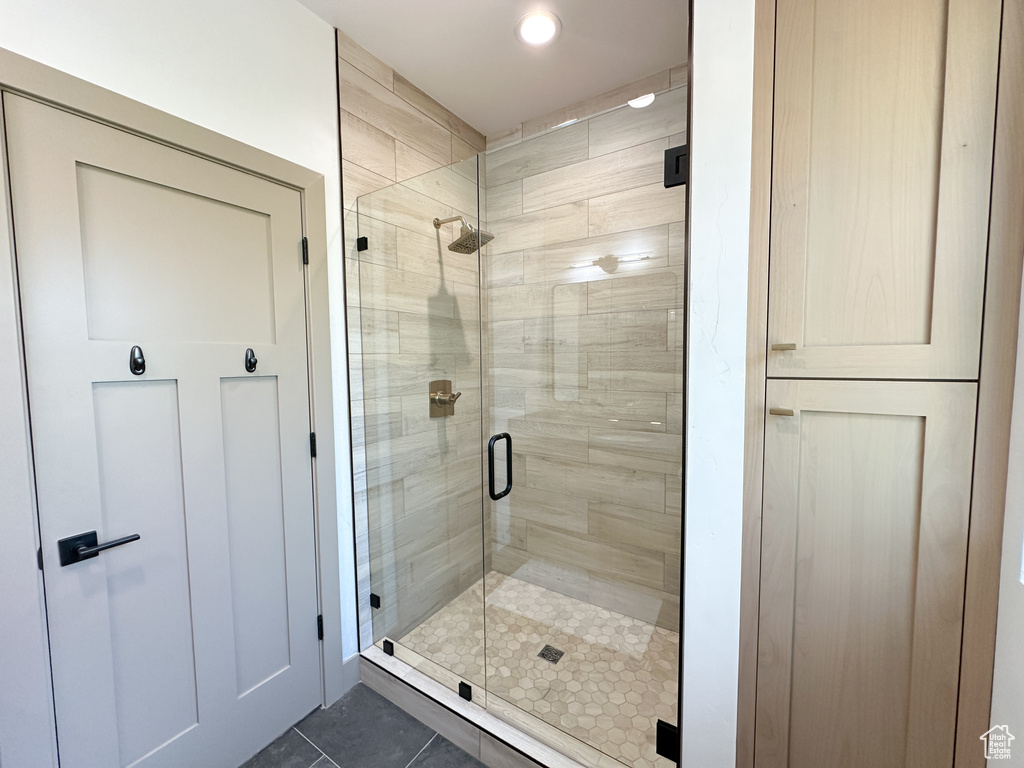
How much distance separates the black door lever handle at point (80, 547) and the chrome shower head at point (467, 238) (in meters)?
1.56

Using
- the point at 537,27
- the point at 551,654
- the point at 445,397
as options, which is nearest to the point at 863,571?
the point at 551,654

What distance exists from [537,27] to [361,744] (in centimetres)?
286

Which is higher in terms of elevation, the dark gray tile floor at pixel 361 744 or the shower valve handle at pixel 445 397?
the shower valve handle at pixel 445 397

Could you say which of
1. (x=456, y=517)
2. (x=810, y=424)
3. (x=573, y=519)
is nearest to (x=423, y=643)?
(x=456, y=517)

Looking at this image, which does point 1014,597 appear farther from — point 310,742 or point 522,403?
point 310,742

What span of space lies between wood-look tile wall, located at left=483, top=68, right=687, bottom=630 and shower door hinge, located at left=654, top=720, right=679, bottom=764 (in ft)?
1.74

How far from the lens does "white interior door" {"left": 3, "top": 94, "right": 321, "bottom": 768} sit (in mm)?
1008

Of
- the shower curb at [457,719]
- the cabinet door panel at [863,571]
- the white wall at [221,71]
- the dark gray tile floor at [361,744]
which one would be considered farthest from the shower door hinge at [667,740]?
the white wall at [221,71]

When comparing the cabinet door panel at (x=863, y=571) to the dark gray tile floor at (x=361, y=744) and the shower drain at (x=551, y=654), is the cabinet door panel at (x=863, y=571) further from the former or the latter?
the dark gray tile floor at (x=361, y=744)

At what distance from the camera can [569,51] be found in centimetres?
174

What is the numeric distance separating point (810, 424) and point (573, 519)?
4.42 ft

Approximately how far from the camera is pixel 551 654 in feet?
5.60

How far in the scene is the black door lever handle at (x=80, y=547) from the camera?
1.02 metres

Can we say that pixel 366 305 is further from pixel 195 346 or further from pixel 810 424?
pixel 810 424
